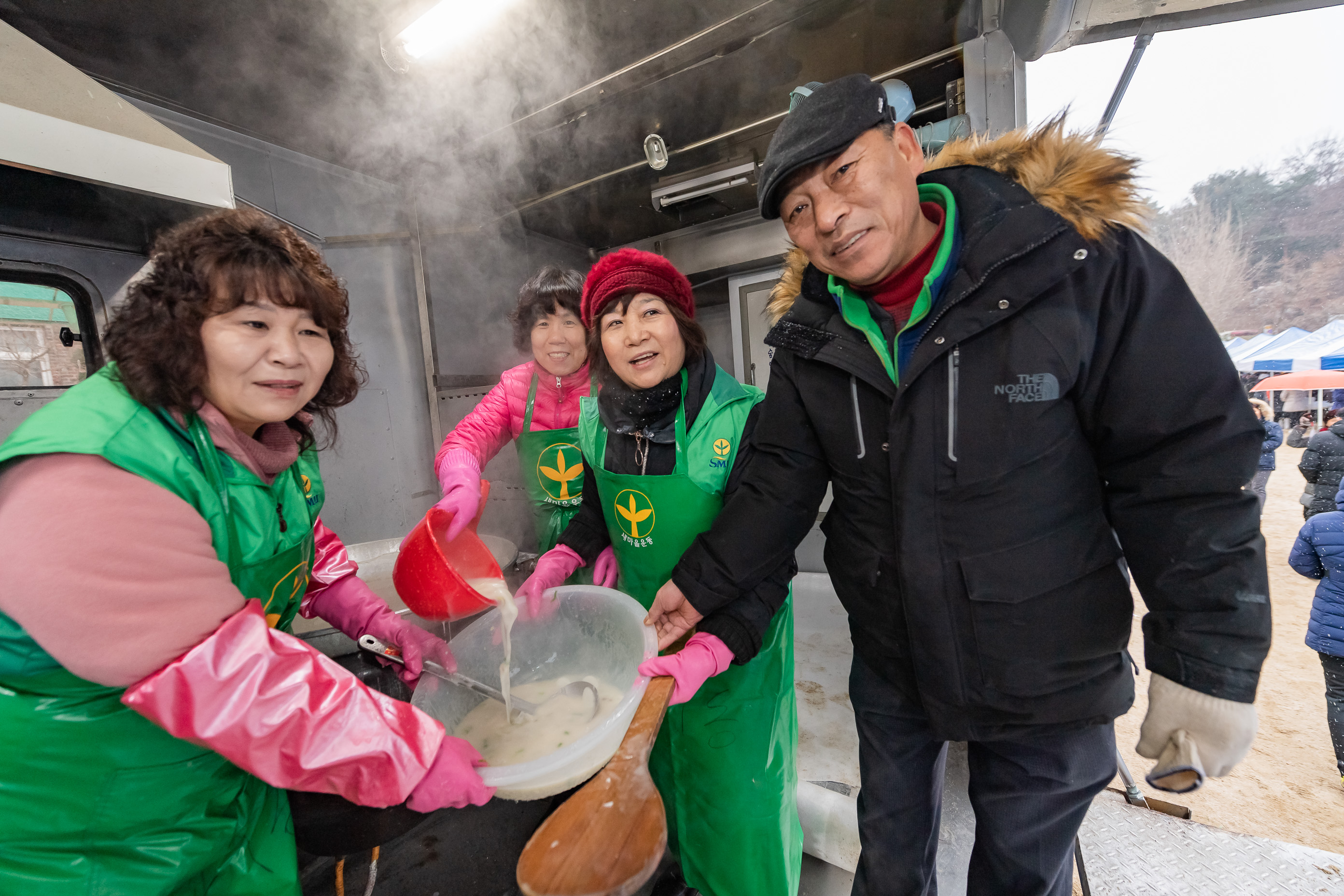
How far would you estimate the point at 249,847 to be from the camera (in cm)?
110

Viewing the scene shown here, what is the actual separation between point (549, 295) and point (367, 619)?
1.61 metres

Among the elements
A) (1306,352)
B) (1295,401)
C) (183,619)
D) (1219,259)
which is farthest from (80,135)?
(1306,352)

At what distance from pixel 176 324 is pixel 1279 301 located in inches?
139

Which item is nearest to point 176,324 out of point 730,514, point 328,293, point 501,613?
point 328,293

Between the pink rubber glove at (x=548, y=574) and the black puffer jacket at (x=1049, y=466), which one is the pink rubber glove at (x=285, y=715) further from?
the black puffer jacket at (x=1049, y=466)

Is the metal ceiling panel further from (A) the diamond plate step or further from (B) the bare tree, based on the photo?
(A) the diamond plate step

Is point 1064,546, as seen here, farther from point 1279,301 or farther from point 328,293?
point 1279,301

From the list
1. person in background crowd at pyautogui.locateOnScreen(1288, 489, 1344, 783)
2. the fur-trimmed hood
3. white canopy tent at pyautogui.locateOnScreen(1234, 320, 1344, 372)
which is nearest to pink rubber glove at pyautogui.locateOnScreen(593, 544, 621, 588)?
the fur-trimmed hood

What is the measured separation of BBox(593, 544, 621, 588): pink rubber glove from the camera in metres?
1.82

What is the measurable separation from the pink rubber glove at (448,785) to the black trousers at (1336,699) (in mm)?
4333

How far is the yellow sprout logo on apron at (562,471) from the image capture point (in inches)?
92.3

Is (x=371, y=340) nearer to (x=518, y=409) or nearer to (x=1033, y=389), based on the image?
(x=518, y=409)

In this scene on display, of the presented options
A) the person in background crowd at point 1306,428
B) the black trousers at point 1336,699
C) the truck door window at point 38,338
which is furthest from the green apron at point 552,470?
the person in background crowd at point 1306,428

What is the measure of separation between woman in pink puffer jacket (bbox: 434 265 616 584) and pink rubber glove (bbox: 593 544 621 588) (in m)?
0.56
